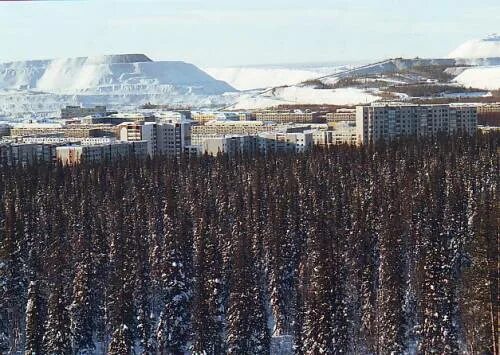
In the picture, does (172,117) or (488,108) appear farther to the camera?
(488,108)

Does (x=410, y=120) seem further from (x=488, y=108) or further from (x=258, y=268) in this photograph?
(x=258, y=268)

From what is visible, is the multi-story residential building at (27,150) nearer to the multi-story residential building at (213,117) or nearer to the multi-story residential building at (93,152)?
the multi-story residential building at (93,152)

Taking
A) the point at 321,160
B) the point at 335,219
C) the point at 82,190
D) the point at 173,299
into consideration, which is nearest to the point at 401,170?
the point at 321,160

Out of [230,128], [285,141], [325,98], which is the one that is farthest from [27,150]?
[325,98]

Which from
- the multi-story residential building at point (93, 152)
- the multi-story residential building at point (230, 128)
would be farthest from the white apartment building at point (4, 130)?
the multi-story residential building at point (93, 152)

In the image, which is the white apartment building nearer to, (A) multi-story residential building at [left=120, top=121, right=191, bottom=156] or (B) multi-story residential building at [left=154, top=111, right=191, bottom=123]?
(B) multi-story residential building at [left=154, top=111, right=191, bottom=123]

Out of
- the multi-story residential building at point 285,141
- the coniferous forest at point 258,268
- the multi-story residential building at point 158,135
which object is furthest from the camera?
the multi-story residential building at point 158,135

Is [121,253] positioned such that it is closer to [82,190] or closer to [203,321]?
[203,321]
